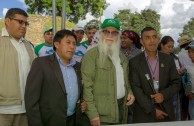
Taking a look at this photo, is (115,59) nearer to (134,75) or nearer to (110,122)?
(134,75)

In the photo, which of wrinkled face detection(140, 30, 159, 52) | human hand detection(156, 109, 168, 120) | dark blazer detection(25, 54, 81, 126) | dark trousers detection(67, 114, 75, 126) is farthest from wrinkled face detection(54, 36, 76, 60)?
human hand detection(156, 109, 168, 120)

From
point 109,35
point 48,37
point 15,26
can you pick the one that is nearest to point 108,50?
point 109,35

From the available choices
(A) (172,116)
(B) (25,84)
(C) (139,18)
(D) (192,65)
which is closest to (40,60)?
(B) (25,84)

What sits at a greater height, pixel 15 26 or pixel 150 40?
pixel 15 26

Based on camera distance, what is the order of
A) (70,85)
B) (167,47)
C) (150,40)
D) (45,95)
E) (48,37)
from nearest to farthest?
(45,95), (70,85), (150,40), (48,37), (167,47)

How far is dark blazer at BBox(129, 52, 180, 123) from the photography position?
3135 millimetres

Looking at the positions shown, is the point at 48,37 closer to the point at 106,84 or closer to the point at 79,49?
the point at 79,49

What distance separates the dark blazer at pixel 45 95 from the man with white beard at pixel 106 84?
321mm

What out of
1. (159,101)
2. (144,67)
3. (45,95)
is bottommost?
(159,101)

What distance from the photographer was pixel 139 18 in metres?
58.7

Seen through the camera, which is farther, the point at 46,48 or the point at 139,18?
the point at 139,18

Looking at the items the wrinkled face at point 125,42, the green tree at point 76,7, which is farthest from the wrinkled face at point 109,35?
the green tree at point 76,7

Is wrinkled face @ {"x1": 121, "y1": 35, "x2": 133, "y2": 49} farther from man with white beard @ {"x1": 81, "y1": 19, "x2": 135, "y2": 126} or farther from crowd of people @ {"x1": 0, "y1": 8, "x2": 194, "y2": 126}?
man with white beard @ {"x1": 81, "y1": 19, "x2": 135, "y2": 126}

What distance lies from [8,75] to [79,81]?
2.29ft
